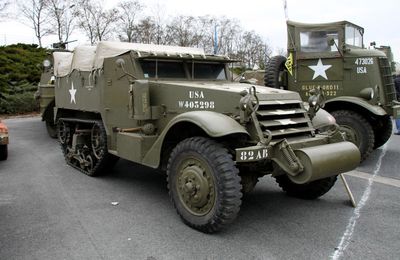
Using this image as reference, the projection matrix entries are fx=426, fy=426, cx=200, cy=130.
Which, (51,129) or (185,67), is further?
(51,129)

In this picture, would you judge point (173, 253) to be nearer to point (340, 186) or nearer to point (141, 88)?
point (141, 88)

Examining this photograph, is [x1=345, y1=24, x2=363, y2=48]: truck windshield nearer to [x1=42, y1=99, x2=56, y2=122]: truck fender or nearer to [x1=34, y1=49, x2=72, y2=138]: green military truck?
[x1=34, y1=49, x2=72, y2=138]: green military truck

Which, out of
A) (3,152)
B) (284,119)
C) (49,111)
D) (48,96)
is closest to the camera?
(284,119)

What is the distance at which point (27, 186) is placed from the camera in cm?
601

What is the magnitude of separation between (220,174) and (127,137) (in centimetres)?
186

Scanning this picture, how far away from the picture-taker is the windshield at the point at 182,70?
557cm

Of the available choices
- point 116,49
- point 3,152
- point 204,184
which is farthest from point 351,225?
point 3,152

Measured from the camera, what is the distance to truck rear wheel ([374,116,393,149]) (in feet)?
26.8

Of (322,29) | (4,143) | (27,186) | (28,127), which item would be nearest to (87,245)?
(27,186)

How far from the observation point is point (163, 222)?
4.52 metres

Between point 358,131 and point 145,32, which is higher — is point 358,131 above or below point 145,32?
below

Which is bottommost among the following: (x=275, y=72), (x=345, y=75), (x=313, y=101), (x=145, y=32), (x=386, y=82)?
(x=313, y=101)

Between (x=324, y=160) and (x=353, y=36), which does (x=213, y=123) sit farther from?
(x=353, y=36)

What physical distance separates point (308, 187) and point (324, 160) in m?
1.28
